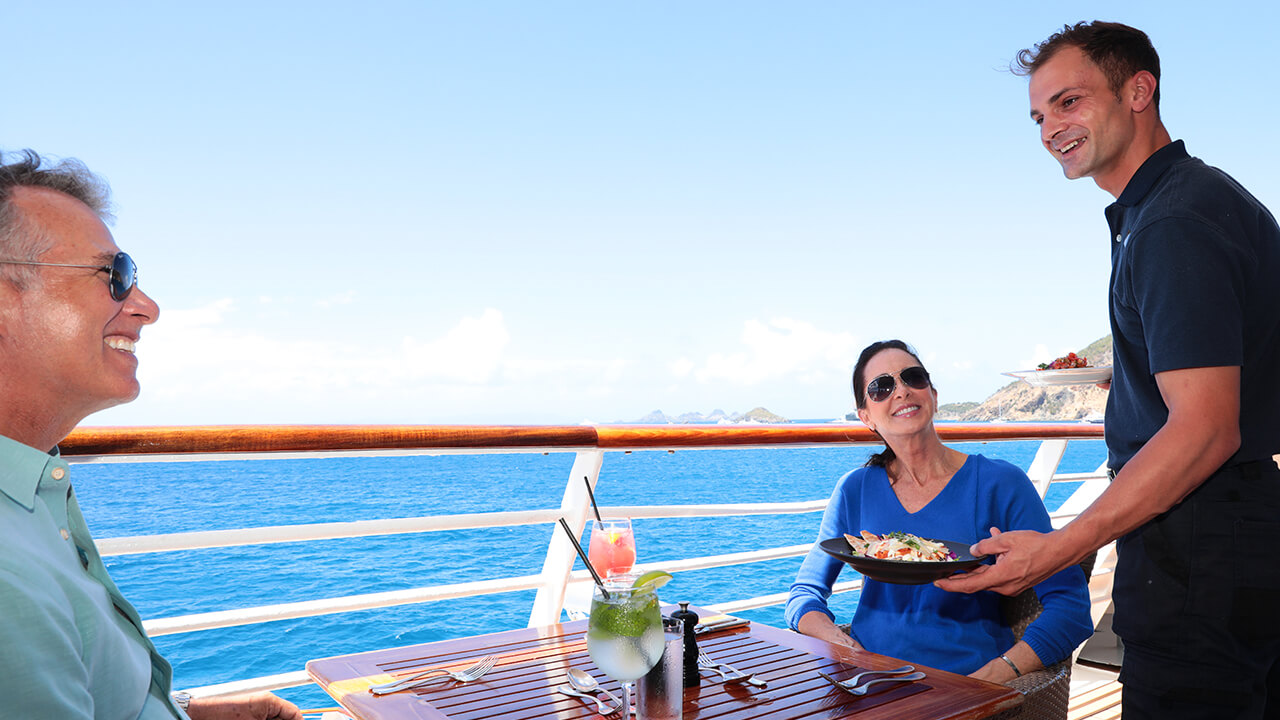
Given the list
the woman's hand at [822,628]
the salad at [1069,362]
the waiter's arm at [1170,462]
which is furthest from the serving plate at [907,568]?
the salad at [1069,362]

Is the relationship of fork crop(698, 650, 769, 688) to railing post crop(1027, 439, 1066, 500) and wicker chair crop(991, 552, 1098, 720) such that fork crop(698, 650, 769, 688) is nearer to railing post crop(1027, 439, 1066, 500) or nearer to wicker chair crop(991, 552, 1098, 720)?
wicker chair crop(991, 552, 1098, 720)

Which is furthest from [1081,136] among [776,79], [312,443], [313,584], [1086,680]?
[776,79]

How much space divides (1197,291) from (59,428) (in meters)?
1.62

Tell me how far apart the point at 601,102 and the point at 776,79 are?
41.4 ft

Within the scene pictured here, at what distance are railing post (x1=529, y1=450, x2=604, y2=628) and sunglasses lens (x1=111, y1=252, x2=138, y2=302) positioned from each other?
1309 millimetres

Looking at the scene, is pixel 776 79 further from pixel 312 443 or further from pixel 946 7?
pixel 312 443

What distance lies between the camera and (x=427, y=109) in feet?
185

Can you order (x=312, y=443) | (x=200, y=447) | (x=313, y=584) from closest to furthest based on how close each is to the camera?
(x=200, y=447) < (x=312, y=443) < (x=313, y=584)

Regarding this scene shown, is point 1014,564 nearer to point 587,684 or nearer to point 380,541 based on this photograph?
point 587,684

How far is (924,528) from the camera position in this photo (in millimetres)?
1924

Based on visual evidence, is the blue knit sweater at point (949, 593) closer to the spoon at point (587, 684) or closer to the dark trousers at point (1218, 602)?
the dark trousers at point (1218, 602)

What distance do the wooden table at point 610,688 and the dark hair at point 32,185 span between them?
2.44ft

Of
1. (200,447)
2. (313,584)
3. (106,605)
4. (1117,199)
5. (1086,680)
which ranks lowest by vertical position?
(313,584)

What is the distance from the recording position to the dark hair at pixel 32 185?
104 cm
